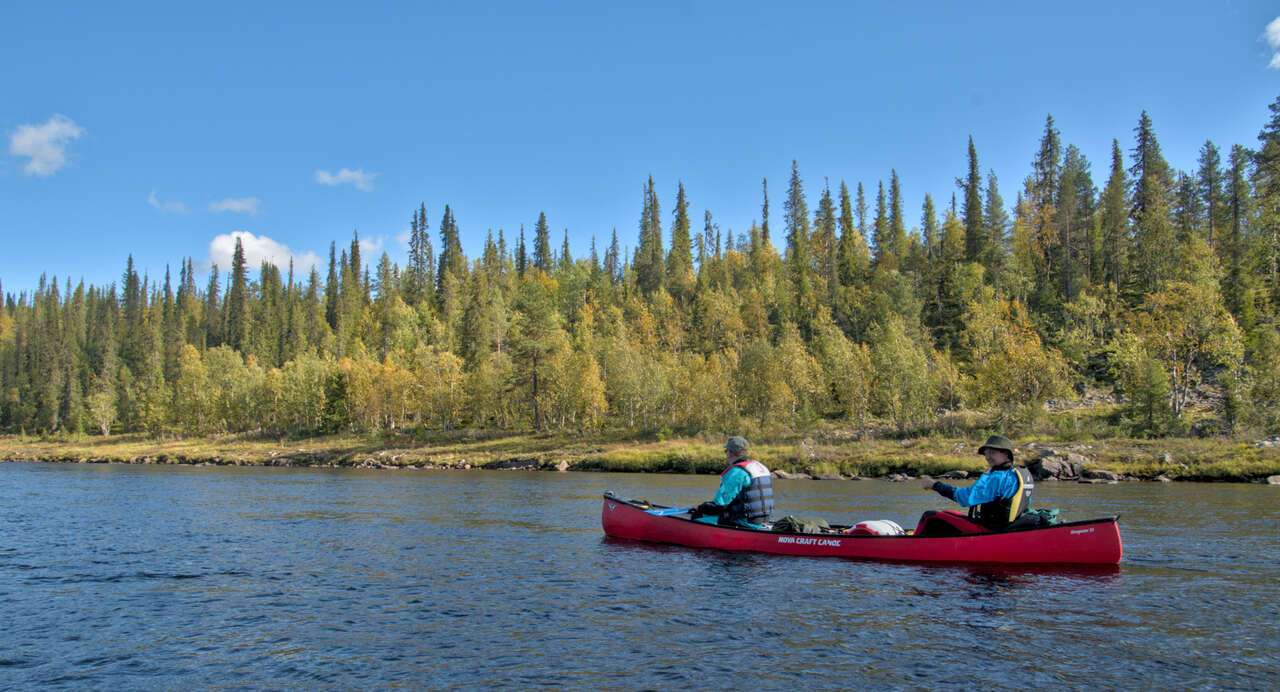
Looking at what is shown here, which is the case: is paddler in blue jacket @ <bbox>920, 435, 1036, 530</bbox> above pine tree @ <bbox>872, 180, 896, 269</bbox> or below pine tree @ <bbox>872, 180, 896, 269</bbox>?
below

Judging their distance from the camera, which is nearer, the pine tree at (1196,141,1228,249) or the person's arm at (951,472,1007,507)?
the person's arm at (951,472,1007,507)

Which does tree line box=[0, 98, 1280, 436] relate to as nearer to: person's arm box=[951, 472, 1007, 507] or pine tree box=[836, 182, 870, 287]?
pine tree box=[836, 182, 870, 287]

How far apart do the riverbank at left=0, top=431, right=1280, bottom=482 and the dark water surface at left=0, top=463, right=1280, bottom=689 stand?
16.9 m

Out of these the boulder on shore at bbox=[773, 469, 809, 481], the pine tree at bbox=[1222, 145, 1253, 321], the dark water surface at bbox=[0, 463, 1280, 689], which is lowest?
the boulder on shore at bbox=[773, 469, 809, 481]

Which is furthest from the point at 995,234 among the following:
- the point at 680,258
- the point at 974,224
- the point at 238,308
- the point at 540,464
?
the point at 238,308

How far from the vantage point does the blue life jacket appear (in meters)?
18.3

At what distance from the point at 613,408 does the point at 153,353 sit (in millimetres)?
Result: 91450

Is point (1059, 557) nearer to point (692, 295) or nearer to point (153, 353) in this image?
point (692, 295)

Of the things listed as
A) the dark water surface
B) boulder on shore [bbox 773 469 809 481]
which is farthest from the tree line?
the dark water surface

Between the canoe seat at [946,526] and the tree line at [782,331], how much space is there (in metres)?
41.1

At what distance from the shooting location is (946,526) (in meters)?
16.2

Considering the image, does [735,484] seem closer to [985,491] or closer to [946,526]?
[946,526]

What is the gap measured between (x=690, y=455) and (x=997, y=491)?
38.6 metres

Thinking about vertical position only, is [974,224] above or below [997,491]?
above
